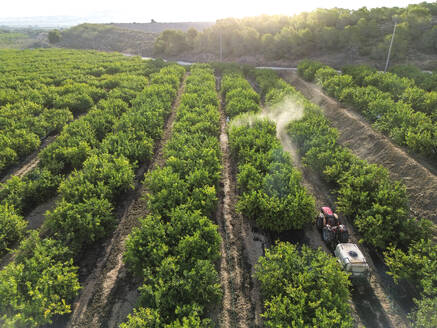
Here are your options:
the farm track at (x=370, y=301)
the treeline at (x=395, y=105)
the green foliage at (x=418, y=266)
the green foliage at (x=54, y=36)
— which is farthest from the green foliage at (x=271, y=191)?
the green foliage at (x=54, y=36)

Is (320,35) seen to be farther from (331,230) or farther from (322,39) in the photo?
(331,230)

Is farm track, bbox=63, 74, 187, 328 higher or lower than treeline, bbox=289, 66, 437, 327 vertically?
lower

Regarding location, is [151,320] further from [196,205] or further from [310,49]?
[310,49]

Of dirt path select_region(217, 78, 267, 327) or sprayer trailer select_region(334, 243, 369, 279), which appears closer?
dirt path select_region(217, 78, 267, 327)

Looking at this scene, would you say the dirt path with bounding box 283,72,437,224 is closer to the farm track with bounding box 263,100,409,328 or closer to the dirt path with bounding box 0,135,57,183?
the farm track with bounding box 263,100,409,328

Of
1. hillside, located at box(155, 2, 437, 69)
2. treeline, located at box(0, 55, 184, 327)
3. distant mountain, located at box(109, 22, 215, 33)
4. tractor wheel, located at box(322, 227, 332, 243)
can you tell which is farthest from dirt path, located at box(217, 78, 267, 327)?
distant mountain, located at box(109, 22, 215, 33)

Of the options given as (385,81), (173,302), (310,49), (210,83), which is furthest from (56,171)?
(310,49)

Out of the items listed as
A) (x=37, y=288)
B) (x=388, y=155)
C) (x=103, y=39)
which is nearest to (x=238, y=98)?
(x=388, y=155)
